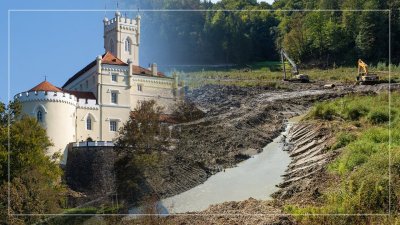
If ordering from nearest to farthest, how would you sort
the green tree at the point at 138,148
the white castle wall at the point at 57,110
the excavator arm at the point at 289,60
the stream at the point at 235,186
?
the stream at the point at 235,186 < the green tree at the point at 138,148 < the white castle wall at the point at 57,110 < the excavator arm at the point at 289,60

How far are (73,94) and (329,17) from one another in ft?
11.6

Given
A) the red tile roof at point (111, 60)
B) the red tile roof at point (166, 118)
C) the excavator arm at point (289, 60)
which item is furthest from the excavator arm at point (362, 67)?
the red tile roof at point (111, 60)

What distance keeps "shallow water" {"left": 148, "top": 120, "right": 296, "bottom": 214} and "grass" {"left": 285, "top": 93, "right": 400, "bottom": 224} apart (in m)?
0.53

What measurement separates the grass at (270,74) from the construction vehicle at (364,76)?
6 cm

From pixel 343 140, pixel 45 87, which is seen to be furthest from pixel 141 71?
pixel 343 140

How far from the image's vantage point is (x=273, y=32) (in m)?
10.5

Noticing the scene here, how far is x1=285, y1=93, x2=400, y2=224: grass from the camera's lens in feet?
29.0

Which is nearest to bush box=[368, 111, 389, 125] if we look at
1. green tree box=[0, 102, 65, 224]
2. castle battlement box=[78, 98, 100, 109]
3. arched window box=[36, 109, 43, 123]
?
castle battlement box=[78, 98, 100, 109]

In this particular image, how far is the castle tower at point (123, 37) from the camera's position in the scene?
989cm

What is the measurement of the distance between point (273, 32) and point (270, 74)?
56 cm

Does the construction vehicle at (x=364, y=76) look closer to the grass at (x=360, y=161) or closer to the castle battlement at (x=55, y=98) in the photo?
the grass at (x=360, y=161)

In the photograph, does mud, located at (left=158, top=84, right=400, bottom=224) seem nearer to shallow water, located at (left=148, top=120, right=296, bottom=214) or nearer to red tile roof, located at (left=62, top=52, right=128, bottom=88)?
shallow water, located at (left=148, top=120, right=296, bottom=214)

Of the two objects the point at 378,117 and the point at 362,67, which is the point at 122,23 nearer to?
the point at 362,67

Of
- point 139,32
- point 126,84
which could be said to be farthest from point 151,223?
point 139,32
